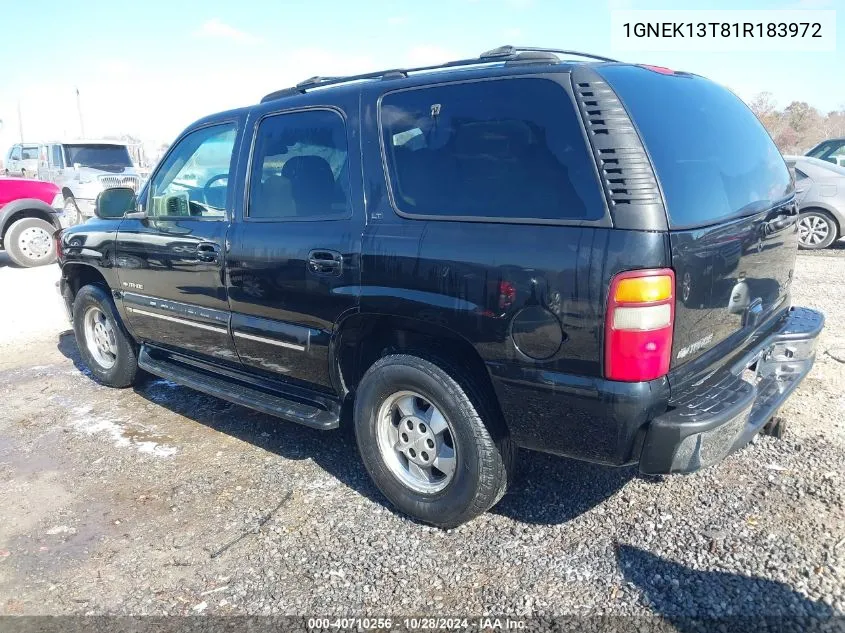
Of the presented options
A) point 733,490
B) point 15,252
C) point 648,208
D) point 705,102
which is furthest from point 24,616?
point 15,252

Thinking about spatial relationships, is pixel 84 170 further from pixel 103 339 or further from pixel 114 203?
pixel 114 203

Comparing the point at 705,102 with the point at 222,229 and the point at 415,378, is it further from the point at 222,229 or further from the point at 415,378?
the point at 222,229

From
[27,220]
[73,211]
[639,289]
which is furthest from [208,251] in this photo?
[73,211]

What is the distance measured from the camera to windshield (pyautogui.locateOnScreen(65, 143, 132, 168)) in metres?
14.9

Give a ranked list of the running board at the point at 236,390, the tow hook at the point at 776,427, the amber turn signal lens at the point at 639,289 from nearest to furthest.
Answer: the amber turn signal lens at the point at 639,289, the running board at the point at 236,390, the tow hook at the point at 776,427

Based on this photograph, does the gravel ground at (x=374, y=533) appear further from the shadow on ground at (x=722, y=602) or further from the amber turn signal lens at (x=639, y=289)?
the amber turn signal lens at (x=639, y=289)

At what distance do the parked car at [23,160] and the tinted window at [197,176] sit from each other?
14095mm

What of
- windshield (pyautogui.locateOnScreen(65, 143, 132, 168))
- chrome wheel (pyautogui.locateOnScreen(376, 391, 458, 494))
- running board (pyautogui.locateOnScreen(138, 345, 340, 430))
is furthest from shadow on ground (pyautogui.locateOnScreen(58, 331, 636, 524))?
windshield (pyautogui.locateOnScreen(65, 143, 132, 168))

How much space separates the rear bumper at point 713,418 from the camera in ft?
8.04

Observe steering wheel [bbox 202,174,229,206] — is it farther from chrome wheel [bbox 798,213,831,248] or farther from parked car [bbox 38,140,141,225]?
parked car [bbox 38,140,141,225]

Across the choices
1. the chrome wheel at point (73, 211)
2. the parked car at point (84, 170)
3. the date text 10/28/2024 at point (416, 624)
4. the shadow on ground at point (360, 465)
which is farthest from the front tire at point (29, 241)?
the date text 10/28/2024 at point (416, 624)

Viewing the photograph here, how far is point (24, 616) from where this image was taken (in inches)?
104

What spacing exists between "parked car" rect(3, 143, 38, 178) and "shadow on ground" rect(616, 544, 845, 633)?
56.8 feet

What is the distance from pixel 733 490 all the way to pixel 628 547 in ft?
2.44
